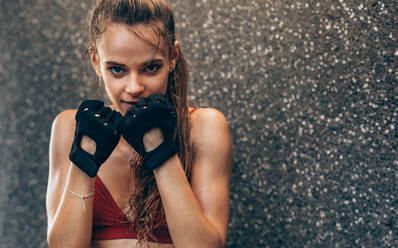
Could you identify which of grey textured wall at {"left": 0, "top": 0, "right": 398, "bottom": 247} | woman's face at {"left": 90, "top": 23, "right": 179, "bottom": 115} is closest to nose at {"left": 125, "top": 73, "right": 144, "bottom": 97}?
woman's face at {"left": 90, "top": 23, "right": 179, "bottom": 115}

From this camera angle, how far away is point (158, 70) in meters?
0.74

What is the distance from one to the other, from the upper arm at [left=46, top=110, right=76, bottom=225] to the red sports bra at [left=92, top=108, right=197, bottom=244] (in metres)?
0.09

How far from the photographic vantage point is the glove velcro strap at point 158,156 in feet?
2.27

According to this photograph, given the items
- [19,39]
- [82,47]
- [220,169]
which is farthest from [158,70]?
[19,39]

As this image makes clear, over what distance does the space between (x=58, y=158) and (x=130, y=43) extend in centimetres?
33

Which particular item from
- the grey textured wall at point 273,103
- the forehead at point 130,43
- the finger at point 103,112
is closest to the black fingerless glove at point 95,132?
the finger at point 103,112

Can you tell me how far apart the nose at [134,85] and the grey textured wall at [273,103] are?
1.12 feet

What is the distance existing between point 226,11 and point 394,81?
1.50 feet

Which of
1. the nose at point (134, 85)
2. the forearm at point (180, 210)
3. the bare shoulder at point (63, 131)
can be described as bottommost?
the forearm at point (180, 210)

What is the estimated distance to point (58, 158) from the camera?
841 mm

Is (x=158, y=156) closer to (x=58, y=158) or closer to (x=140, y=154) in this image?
(x=140, y=154)

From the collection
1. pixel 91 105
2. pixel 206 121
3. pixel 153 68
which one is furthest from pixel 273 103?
pixel 91 105

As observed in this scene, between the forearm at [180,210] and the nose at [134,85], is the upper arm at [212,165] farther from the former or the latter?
the nose at [134,85]

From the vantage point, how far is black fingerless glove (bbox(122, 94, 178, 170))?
669 mm
